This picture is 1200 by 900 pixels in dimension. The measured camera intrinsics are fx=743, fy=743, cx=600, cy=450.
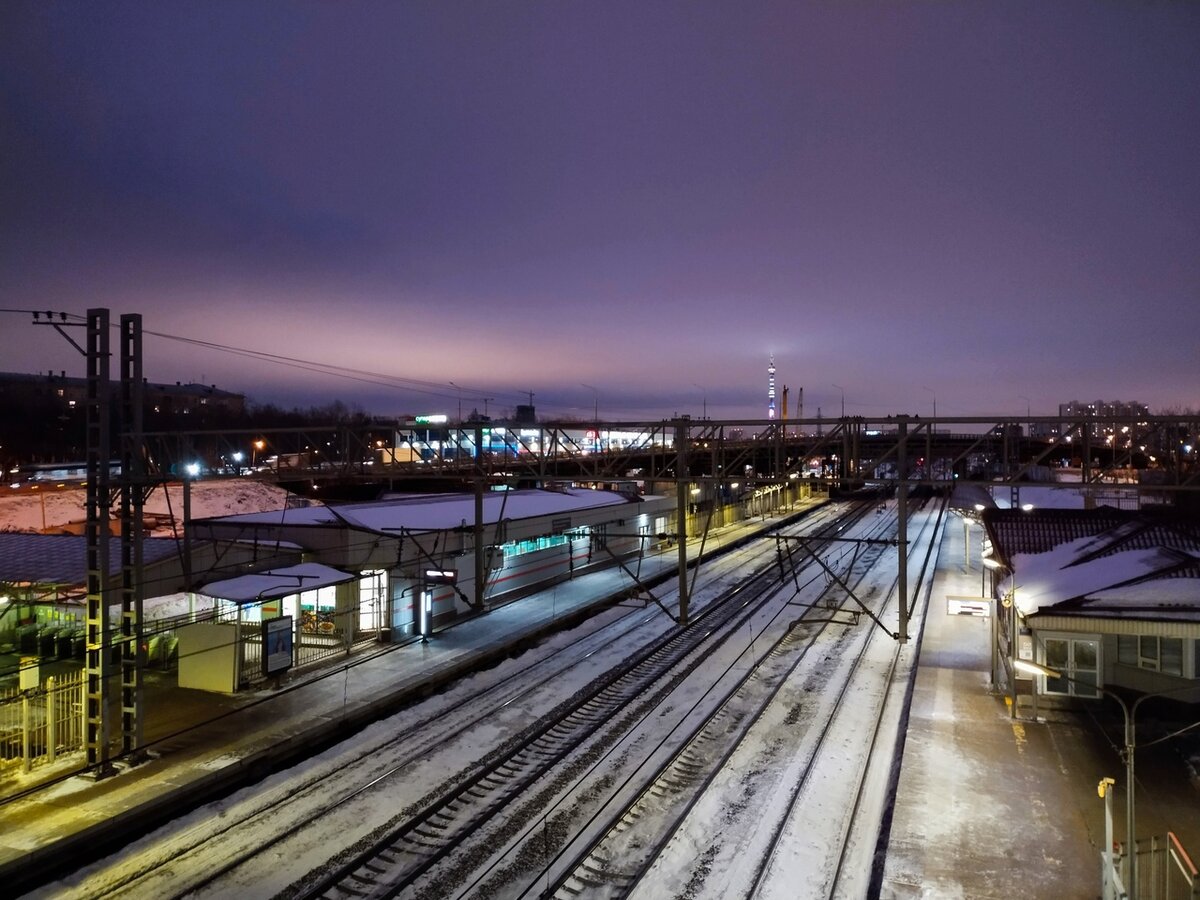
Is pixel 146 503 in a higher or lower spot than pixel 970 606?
higher

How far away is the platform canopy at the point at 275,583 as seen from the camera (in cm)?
1536

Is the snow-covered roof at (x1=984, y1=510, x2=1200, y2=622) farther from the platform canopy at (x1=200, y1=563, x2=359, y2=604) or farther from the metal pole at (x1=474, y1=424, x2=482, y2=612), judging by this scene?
the platform canopy at (x1=200, y1=563, x2=359, y2=604)

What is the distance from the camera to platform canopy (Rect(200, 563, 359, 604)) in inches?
605

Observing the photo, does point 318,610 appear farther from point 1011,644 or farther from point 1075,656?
point 1075,656

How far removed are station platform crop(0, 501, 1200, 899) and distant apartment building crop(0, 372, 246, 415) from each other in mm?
70165

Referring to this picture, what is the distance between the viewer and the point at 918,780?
1120 centimetres

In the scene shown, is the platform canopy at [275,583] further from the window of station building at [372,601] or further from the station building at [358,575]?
the window of station building at [372,601]

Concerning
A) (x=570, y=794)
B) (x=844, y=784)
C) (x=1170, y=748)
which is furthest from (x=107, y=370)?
(x=1170, y=748)

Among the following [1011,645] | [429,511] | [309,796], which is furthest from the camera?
[429,511]

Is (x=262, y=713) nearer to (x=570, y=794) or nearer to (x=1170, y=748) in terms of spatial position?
(x=570, y=794)

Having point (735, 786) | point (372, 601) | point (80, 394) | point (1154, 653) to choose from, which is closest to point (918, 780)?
point (735, 786)

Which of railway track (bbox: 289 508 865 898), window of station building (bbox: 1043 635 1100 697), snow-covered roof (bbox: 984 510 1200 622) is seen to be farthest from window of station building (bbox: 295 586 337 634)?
window of station building (bbox: 1043 635 1100 697)

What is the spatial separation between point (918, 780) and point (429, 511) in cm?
1732

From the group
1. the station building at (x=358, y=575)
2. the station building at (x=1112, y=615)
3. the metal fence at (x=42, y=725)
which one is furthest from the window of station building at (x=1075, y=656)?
the metal fence at (x=42, y=725)
